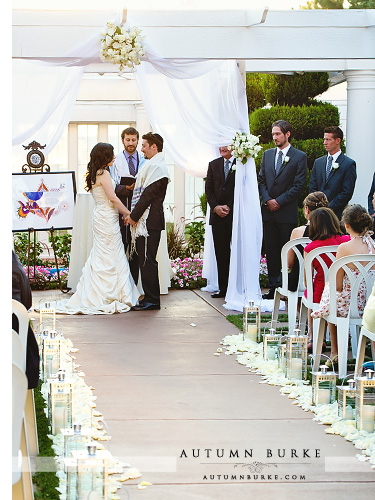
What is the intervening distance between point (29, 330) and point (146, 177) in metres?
5.13

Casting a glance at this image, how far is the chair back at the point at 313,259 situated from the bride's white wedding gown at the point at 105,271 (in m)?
3.15

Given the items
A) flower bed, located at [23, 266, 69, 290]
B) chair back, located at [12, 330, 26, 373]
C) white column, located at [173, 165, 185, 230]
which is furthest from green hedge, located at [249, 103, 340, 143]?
chair back, located at [12, 330, 26, 373]

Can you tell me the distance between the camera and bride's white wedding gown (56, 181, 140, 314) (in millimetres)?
9328

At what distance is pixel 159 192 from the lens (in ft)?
30.1

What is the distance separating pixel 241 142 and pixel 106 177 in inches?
61.1

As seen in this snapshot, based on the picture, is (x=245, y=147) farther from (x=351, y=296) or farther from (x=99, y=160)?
(x=351, y=296)

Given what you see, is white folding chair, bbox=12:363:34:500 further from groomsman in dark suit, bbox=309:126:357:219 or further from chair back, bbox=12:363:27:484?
groomsman in dark suit, bbox=309:126:357:219

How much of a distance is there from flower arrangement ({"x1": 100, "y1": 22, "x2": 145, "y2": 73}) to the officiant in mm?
1369

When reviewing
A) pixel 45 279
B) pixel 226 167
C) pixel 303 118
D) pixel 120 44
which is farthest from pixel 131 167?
pixel 303 118

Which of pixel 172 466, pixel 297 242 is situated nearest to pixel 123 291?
pixel 297 242

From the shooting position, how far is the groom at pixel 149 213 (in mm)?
9109

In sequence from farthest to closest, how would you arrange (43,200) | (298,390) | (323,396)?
(43,200) < (298,390) < (323,396)

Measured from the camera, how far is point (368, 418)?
4672mm

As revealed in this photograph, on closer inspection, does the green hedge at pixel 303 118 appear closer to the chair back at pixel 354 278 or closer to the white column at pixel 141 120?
the white column at pixel 141 120
